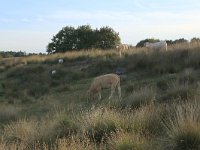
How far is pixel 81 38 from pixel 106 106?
4793cm

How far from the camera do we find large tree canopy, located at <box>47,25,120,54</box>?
5734 centimetres

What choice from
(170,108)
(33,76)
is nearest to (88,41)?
(33,76)

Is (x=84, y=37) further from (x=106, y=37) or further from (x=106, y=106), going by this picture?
(x=106, y=106)

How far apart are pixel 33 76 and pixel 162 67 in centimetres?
1075

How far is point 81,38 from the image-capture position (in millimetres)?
59906

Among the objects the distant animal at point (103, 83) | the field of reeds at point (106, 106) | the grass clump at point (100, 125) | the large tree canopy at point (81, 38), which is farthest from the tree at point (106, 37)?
the grass clump at point (100, 125)

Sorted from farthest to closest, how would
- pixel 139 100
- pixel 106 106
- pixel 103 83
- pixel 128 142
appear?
pixel 103 83, pixel 139 100, pixel 106 106, pixel 128 142

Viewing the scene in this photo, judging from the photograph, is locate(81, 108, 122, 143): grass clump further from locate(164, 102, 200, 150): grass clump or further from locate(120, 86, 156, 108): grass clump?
locate(120, 86, 156, 108): grass clump

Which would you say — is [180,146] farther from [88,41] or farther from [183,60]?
[88,41]

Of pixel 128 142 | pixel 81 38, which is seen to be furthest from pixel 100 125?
pixel 81 38

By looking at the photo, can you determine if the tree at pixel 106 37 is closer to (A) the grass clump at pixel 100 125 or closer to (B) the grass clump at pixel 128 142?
(A) the grass clump at pixel 100 125

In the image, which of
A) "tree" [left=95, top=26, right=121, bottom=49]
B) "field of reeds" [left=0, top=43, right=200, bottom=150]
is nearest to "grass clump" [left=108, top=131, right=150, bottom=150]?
"field of reeds" [left=0, top=43, right=200, bottom=150]

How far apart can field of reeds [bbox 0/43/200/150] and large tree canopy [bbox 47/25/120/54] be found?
22.0 m

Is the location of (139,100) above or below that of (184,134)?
below
